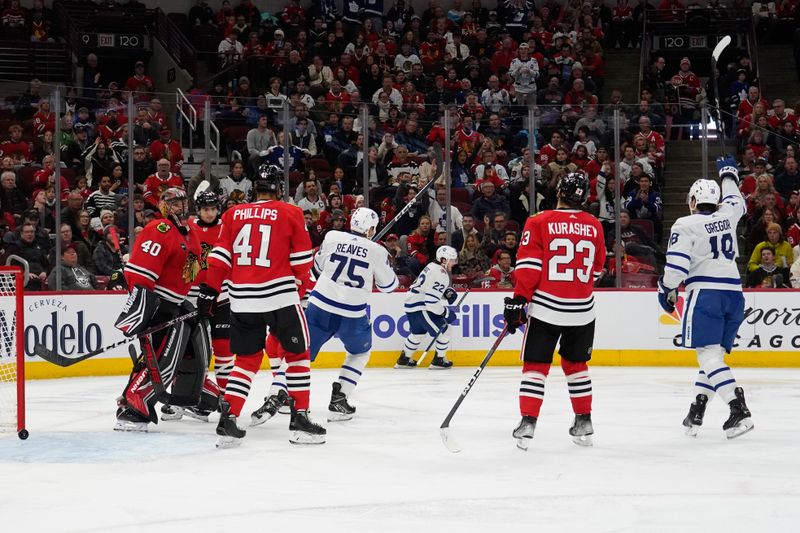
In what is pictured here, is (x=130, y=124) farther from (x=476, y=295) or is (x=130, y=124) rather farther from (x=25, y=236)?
(x=476, y=295)

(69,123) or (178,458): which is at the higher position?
(69,123)

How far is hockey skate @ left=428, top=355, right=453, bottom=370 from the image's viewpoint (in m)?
10.6

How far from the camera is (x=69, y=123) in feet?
33.4

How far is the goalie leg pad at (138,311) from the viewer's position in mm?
6316

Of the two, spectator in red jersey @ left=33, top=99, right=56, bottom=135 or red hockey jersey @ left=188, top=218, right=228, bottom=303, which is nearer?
red hockey jersey @ left=188, top=218, right=228, bottom=303

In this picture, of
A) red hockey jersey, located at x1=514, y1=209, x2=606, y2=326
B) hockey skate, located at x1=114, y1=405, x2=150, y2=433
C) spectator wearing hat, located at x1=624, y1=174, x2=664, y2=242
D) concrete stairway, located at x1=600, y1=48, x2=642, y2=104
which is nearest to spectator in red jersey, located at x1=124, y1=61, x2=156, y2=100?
concrete stairway, located at x1=600, y1=48, x2=642, y2=104

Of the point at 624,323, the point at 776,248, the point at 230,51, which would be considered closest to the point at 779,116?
the point at 776,248

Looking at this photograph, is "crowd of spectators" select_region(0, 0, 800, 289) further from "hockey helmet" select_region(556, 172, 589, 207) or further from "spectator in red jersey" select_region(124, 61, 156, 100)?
"hockey helmet" select_region(556, 172, 589, 207)

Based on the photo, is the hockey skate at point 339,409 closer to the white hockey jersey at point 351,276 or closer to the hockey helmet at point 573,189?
the white hockey jersey at point 351,276

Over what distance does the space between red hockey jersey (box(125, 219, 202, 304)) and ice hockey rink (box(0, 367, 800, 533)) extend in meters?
0.82

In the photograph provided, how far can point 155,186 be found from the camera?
34.4 feet

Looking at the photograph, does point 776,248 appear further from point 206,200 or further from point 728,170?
point 206,200

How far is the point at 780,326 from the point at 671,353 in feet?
3.33

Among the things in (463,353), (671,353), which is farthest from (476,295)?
(671,353)
